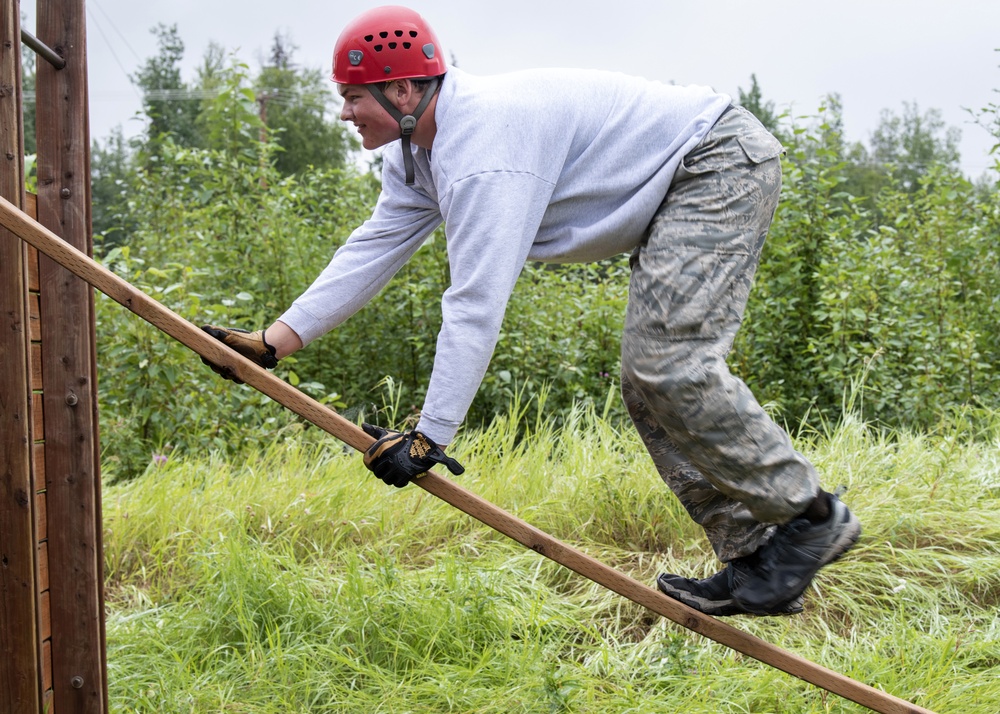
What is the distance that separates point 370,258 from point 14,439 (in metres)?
1.06

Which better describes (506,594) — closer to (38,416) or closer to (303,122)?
(38,416)

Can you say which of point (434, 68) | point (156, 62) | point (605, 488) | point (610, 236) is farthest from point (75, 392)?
point (156, 62)

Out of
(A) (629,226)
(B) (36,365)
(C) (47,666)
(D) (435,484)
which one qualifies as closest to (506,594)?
(D) (435,484)

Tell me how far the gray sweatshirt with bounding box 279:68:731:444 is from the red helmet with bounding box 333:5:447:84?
88 millimetres

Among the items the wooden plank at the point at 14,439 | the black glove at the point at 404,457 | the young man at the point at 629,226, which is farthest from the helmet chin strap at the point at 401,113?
the wooden plank at the point at 14,439

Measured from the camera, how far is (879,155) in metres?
49.9

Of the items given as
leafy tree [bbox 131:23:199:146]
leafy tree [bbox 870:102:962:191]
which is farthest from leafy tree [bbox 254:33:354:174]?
leafy tree [bbox 870:102:962:191]

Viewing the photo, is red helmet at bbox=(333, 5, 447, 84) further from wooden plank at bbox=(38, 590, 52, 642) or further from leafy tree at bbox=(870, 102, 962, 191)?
leafy tree at bbox=(870, 102, 962, 191)

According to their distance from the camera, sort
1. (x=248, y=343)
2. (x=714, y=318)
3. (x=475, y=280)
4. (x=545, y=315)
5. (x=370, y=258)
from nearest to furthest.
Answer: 1. (x=475, y=280)
2. (x=714, y=318)
3. (x=248, y=343)
4. (x=370, y=258)
5. (x=545, y=315)

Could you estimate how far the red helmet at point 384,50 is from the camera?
234 centimetres

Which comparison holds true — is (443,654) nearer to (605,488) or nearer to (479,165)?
(605,488)

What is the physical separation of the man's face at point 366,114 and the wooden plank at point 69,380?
0.83 m

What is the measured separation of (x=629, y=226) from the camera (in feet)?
7.91

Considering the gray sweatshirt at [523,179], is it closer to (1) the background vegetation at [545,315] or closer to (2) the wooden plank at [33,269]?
(2) the wooden plank at [33,269]
